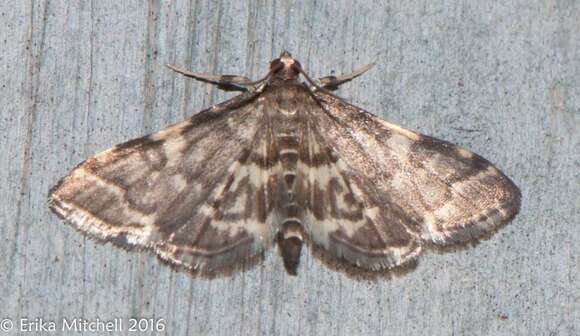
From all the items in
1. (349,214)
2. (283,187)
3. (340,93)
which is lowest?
(349,214)

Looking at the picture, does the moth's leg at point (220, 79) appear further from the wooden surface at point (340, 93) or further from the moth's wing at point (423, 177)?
the moth's wing at point (423, 177)

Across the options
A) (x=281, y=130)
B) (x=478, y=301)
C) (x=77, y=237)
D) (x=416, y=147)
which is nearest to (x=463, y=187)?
(x=416, y=147)

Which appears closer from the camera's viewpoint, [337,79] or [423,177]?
[337,79]

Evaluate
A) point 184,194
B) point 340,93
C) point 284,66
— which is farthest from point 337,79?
point 184,194

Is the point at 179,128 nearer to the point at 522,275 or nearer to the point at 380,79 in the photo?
the point at 380,79

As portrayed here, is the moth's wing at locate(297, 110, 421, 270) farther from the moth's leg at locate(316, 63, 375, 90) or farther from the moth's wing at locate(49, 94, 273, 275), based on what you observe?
the moth's leg at locate(316, 63, 375, 90)

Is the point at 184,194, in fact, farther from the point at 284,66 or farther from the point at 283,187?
the point at 284,66

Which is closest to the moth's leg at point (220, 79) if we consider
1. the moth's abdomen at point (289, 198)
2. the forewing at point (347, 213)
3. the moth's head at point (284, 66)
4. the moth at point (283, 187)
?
the moth at point (283, 187)
